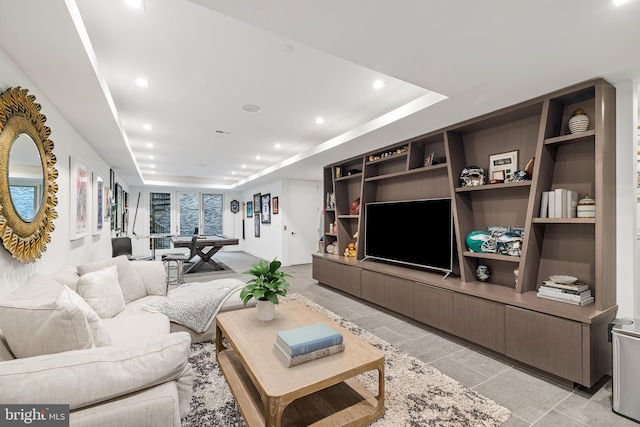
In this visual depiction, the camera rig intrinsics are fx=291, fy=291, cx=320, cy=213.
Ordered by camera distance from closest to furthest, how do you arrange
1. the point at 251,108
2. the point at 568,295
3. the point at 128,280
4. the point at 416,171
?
1. the point at 568,295
2. the point at 128,280
3. the point at 251,108
4. the point at 416,171

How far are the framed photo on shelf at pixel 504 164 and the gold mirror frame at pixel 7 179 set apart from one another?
3997mm

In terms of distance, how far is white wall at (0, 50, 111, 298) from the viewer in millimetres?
1854

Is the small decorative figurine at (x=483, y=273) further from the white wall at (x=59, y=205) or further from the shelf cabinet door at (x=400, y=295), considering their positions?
the white wall at (x=59, y=205)

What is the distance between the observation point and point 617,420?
1.82 meters

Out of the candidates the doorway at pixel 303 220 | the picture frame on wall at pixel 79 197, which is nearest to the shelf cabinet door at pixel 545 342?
the picture frame on wall at pixel 79 197

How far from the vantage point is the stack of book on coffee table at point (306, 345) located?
1.67 m

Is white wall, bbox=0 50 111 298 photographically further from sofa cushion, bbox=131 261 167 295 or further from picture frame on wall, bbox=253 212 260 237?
picture frame on wall, bbox=253 212 260 237

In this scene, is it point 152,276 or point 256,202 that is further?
point 256,202

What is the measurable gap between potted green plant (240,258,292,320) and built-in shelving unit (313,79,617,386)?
181 centimetres

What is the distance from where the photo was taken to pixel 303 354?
5.52ft

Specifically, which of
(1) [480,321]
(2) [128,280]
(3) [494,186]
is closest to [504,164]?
(3) [494,186]

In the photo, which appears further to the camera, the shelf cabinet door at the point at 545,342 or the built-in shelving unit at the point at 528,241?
the built-in shelving unit at the point at 528,241

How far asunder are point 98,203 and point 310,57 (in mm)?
4043

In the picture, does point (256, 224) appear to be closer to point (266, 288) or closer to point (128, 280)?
point (128, 280)
